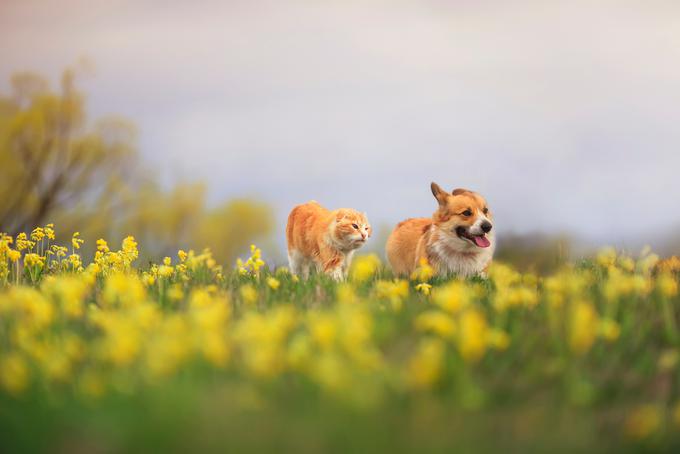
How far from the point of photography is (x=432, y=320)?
3928mm

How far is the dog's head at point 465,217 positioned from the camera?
877 centimetres

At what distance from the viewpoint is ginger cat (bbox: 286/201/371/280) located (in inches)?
402

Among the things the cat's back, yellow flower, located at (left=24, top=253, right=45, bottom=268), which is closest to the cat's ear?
the cat's back

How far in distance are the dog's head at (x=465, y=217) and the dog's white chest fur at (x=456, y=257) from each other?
0.09 meters

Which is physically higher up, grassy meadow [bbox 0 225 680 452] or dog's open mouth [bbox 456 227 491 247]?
dog's open mouth [bbox 456 227 491 247]

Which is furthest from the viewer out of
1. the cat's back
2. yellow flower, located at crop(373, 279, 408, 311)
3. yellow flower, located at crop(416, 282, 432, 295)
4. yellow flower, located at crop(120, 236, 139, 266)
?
the cat's back

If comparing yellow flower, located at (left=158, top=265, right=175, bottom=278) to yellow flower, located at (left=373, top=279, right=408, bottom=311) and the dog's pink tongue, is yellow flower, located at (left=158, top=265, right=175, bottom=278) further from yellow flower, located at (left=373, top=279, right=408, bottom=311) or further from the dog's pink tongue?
the dog's pink tongue

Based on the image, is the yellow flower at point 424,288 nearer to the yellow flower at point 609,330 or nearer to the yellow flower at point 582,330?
the yellow flower at point 609,330

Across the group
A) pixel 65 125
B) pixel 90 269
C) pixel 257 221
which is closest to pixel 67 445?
pixel 90 269

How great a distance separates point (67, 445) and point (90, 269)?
540 centimetres

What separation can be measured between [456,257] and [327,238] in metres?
2.03

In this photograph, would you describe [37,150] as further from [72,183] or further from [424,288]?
[424,288]

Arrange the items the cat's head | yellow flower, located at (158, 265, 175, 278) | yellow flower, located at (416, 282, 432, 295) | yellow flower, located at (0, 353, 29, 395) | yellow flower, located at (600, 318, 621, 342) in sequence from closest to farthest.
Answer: yellow flower, located at (0, 353, 29, 395) → yellow flower, located at (600, 318, 621, 342) → yellow flower, located at (416, 282, 432, 295) → yellow flower, located at (158, 265, 175, 278) → the cat's head

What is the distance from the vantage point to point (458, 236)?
8.98 meters
